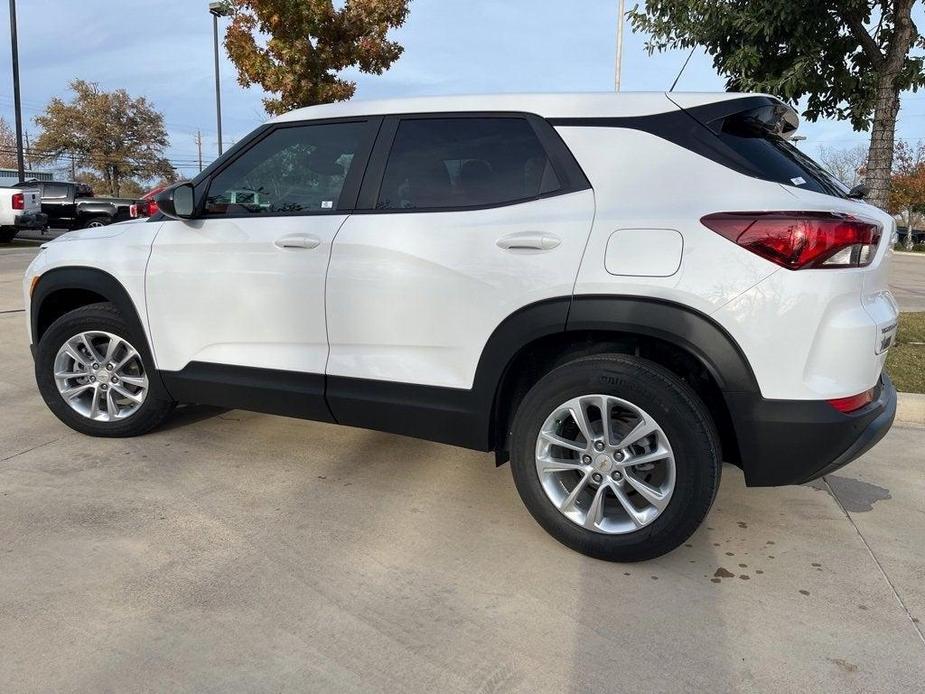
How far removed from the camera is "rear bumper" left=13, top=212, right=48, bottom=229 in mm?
15695

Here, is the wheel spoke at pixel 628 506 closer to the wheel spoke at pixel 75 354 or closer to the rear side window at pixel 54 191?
the wheel spoke at pixel 75 354

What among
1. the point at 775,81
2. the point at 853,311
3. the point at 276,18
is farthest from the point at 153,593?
the point at 276,18

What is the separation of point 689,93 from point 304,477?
252cm

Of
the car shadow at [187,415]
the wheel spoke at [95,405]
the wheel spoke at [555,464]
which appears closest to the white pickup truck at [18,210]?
the car shadow at [187,415]

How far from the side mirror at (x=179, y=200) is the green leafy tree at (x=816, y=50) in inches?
185

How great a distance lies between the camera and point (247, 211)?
3.53 meters

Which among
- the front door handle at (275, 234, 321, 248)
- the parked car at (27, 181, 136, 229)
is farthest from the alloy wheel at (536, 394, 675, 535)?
the parked car at (27, 181, 136, 229)

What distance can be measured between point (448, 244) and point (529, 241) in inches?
14.0

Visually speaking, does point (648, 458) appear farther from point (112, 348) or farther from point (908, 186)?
point (908, 186)

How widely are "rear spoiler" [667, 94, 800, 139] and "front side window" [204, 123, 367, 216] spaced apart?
145 centimetres

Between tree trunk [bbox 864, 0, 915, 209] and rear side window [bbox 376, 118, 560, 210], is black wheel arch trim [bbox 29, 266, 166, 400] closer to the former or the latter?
rear side window [bbox 376, 118, 560, 210]

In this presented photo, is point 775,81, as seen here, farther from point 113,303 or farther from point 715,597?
point 113,303

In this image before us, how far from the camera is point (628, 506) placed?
2805 millimetres

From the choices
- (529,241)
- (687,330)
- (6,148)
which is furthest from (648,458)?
(6,148)
